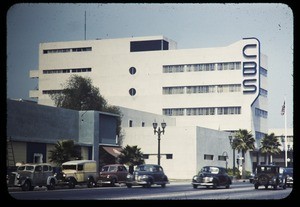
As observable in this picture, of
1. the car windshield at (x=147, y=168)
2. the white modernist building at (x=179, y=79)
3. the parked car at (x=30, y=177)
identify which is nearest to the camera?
the parked car at (x=30, y=177)

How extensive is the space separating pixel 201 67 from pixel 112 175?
64544 mm

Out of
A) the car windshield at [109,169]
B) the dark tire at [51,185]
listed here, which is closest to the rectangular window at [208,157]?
the car windshield at [109,169]

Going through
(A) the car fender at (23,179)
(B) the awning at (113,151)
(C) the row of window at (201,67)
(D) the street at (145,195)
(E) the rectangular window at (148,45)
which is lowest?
(D) the street at (145,195)

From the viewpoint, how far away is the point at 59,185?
4025 centimetres

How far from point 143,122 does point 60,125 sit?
38.7m

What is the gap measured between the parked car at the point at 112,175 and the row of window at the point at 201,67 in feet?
204

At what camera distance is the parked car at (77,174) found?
41250 millimetres

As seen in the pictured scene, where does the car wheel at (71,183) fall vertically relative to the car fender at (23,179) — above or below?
below

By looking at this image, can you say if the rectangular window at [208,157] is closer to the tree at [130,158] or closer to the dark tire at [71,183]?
the tree at [130,158]

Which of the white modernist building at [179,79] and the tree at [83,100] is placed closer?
the tree at [83,100]

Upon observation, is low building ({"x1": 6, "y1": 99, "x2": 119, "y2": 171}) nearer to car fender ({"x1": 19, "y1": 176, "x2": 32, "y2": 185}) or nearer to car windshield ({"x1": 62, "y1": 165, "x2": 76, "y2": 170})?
car windshield ({"x1": 62, "y1": 165, "x2": 76, "y2": 170})

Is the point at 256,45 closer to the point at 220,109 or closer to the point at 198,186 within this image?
the point at 220,109

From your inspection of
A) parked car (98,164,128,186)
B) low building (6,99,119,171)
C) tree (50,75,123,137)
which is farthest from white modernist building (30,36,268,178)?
parked car (98,164,128,186)
